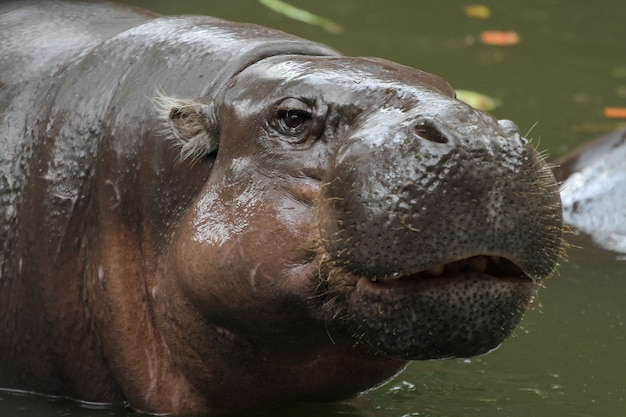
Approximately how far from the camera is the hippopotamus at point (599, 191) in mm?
7031

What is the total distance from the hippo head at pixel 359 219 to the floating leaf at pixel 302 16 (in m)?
6.58

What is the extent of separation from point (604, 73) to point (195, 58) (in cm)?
617

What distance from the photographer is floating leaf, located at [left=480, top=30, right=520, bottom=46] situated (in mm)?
11336

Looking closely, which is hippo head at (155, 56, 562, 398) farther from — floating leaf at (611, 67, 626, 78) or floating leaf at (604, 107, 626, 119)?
floating leaf at (611, 67, 626, 78)

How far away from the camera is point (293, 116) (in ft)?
13.9

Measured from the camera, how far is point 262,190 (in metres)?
4.22

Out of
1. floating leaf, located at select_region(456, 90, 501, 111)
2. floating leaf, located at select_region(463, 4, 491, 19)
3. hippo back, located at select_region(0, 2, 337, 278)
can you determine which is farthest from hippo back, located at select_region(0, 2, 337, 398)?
floating leaf, located at select_region(463, 4, 491, 19)

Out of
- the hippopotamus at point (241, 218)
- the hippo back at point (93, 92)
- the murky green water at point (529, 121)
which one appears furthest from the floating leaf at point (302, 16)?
the hippo back at point (93, 92)

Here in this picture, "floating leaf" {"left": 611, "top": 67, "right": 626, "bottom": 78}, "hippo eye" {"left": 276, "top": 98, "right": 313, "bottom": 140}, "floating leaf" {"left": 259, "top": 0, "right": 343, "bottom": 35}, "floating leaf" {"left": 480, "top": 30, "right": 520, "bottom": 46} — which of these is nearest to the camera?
"hippo eye" {"left": 276, "top": 98, "right": 313, "bottom": 140}

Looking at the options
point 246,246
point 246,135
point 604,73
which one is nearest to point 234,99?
point 246,135

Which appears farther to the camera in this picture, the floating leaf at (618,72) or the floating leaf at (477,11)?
the floating leaf at (477,11)

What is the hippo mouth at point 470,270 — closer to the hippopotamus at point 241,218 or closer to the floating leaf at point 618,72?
the hippopotamus at point 241,218

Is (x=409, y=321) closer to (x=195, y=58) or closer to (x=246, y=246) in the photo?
(x=246, y=246)

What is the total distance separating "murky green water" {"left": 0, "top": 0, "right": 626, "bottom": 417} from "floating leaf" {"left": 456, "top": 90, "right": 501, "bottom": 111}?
109 millimetres
